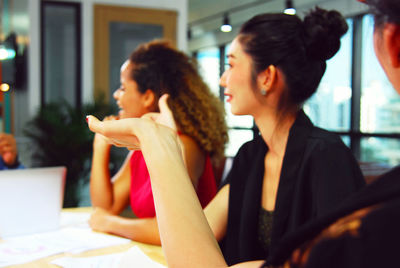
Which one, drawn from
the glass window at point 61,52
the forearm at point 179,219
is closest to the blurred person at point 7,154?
the forearm at point 179,219

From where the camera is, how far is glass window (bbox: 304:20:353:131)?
6.77 m

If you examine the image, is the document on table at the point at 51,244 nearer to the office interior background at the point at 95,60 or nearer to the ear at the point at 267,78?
the ear at the point at 267,78

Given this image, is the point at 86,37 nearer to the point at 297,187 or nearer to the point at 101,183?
the point at 101,183

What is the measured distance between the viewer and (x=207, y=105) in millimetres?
2084

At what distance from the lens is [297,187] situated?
54.0 inches

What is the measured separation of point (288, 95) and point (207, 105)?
602 mm

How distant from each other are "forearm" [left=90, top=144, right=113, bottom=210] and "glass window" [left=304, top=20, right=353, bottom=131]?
Result: 5.14 m

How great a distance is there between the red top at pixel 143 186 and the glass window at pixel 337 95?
5066 millimetres

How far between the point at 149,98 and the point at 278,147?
74 centimetres

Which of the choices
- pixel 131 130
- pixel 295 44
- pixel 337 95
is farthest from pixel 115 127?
pixel 337 95

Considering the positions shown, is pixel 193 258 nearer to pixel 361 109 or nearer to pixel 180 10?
pixel 180 10

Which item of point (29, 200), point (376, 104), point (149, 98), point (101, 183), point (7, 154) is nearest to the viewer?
point (29, 200)

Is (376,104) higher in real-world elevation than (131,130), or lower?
higher

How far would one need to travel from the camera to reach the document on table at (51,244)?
135cm
